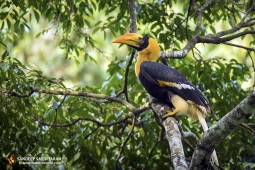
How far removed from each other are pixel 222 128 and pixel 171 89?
138 centimetres

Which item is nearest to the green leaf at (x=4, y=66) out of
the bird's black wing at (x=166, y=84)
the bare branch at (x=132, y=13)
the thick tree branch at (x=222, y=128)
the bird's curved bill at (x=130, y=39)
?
the bird's curved bill at (x=130, y=39)

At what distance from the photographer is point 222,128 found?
108 inches

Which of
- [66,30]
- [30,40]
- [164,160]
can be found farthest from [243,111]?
[30,40]

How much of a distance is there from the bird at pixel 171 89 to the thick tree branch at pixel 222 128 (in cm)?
87

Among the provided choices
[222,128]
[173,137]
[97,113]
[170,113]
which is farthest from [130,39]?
[222,128]

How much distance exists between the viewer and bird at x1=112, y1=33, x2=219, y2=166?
3950mm

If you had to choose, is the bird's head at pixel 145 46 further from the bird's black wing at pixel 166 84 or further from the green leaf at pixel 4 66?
the green leaf at pixel 4 66

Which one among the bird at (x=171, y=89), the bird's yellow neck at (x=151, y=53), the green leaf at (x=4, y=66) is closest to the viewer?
the green leaf at (x=4, y=66)

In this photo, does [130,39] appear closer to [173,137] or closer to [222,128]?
[173,137]

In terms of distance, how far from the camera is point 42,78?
13.6 ft

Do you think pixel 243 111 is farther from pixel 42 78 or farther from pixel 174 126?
pixel 42 78

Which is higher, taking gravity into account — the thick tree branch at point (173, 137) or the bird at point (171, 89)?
the bird at point (171, 89)

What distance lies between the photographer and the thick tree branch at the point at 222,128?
102 inches

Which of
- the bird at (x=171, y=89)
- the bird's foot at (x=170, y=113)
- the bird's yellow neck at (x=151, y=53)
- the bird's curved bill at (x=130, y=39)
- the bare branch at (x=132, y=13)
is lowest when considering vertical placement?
the bird's foot at (x=170, y=113)
